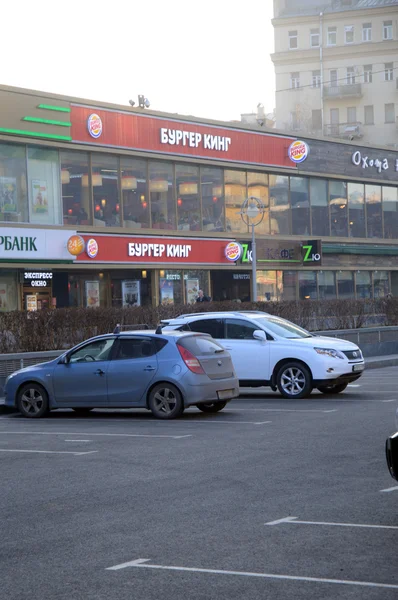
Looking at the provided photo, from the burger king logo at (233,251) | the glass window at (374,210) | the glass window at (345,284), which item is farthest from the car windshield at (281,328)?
the glass window at (374,210)

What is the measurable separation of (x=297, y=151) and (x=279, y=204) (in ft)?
9.10

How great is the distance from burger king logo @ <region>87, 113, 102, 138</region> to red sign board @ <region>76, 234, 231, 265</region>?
3.97 meters

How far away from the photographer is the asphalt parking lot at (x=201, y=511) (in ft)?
20.4

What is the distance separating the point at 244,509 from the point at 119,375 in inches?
322

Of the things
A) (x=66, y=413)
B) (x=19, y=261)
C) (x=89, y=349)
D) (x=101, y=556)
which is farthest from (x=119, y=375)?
(x=19, y=261)

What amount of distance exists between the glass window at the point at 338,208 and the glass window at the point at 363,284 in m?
2.59

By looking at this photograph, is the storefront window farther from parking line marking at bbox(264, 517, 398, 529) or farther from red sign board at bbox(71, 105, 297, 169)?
parking line marking at bbox(264, 517, 398, 529)

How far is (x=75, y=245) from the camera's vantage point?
37.3m

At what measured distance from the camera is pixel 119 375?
1653 centimetres

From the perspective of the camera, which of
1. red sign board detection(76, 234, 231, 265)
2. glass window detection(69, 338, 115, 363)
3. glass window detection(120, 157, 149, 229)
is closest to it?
glass window detection(69, 338, 115, 363)

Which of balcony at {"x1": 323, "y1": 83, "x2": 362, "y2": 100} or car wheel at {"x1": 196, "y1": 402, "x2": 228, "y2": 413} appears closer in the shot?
car wheel at {"x1": 196, "y1": 402, "x2": 228, "y2": 413}

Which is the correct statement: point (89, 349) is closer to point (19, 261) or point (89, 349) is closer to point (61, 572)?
point (61, 572)

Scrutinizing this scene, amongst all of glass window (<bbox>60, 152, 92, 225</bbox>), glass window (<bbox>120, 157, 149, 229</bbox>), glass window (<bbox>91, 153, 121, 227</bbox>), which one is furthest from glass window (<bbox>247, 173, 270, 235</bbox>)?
glass window (<bbox>60, 152, 92, 225</bbox>)

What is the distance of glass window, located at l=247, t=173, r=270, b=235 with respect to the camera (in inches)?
1846
